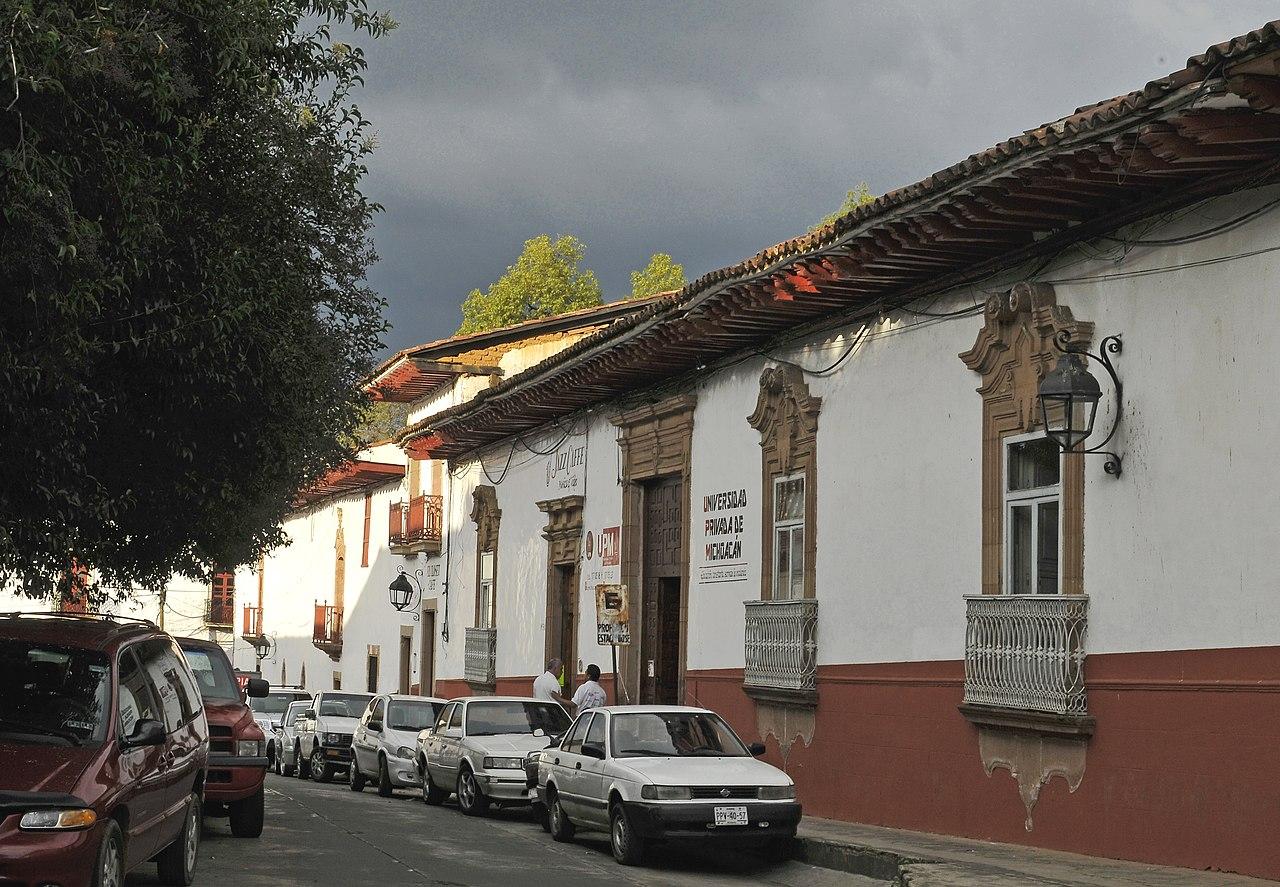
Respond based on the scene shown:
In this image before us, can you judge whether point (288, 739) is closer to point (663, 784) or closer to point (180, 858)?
point (663, 784)

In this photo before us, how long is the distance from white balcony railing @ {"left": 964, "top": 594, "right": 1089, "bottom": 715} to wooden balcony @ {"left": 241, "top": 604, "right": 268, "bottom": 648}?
148 ft

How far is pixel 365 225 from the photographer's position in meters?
14.9

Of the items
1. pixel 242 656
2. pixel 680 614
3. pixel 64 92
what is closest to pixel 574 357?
pixel 680 614

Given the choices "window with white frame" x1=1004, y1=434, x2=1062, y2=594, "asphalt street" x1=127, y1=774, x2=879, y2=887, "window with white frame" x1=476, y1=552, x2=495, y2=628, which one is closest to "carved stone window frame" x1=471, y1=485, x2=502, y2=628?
"window with white frame" x1=476, y1=552, x2=495, y2=628

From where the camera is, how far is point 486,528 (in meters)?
31.9

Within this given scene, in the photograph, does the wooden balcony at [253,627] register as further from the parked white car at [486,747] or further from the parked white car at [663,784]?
the parked white car at [663,784]

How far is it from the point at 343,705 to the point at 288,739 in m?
2.36

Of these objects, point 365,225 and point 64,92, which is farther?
point 365,225

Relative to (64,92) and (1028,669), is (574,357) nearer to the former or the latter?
(1028,669)

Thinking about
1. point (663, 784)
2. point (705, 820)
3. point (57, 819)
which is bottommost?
point (705, 820)

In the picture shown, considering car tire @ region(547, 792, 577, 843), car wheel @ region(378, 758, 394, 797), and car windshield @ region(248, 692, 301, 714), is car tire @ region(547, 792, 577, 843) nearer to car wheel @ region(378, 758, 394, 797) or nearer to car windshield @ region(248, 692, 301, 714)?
car wheel @ region(378, 758, 394, 797)

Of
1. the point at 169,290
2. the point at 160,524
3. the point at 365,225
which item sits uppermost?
the point at 365,225

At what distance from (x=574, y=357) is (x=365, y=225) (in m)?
9.40

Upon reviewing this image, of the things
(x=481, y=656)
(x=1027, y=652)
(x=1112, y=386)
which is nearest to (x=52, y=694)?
(x=1027, y=652)
